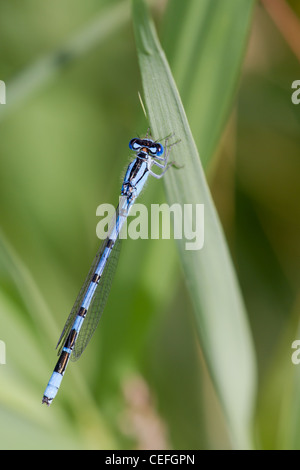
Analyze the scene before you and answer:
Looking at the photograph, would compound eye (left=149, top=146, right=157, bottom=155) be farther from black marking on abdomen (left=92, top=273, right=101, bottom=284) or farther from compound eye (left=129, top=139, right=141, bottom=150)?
black marking on abdomen (left=92, top=273, right=101, bottom=284)

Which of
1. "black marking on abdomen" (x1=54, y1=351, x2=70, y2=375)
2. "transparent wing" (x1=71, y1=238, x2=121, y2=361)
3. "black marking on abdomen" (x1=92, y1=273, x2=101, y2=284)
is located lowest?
"black marking on abdomen" (x1=54, y1=351, x2=70, y2=375)

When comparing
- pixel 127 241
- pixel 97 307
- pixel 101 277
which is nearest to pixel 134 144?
pixel 127 241

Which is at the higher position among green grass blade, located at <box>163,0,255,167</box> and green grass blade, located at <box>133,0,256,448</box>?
green grass blade, located at <box>163,0,255,167</box>

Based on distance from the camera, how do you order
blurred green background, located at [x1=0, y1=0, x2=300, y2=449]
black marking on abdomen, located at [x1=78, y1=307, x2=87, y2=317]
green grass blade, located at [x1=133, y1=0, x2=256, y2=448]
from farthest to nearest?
black marking on abdomen, located at [x1=78, y1=307, x2=87, y2=317] → blurred green background, located at [x1=0, y1=0, x2=300, y2=449] → green grass blade, located at [x1=133, y1=0, x2=256, y2=448]

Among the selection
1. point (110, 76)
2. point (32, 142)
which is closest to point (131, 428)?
point (32, 142)

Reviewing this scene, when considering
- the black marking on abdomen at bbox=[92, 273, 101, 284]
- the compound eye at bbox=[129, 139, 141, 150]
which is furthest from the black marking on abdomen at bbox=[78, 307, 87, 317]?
the compound eye at bbox=[129, 139, 141, 150]

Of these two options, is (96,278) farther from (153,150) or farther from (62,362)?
(153,150)

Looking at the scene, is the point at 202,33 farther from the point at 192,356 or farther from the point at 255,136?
the point at 192,356

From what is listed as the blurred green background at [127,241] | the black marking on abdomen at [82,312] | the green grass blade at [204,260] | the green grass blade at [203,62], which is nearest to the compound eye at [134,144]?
the blurred green background at [127,241]
